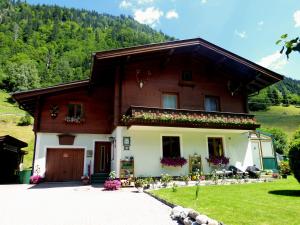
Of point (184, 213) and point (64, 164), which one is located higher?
point (64, 164)

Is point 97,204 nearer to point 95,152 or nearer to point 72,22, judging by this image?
point 95,152

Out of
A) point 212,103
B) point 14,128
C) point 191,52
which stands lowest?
point 212,103

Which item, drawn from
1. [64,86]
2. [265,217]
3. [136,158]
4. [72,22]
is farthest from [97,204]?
[72,22]

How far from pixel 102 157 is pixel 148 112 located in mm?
5241

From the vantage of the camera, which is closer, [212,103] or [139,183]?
[139,183]

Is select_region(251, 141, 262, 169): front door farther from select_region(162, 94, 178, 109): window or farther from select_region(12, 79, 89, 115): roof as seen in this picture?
select_region(12, 79, 89, 115): roof

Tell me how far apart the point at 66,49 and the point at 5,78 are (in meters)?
30.6

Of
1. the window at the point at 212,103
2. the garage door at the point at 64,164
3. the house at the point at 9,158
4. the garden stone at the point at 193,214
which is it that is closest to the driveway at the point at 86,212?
the garden stone at the point at 193,214

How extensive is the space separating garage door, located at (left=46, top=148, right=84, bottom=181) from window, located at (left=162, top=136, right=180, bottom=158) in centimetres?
563

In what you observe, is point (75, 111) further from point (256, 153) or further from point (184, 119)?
point (256, 153)

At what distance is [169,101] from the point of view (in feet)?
52.2

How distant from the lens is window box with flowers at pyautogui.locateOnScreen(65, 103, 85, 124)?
1642 cm

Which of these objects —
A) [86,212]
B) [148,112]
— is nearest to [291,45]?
[86,212]

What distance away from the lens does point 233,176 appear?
13.9 m
